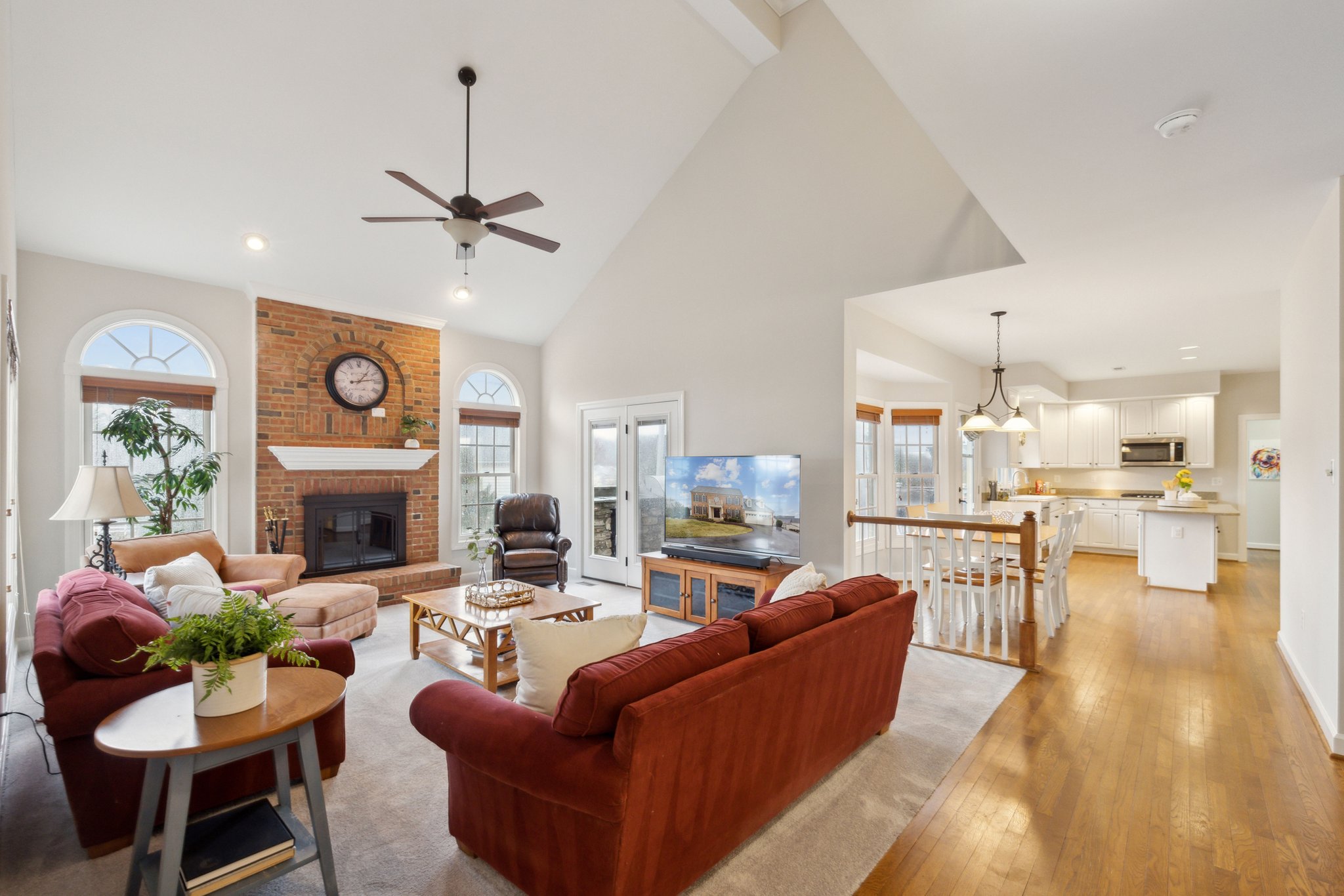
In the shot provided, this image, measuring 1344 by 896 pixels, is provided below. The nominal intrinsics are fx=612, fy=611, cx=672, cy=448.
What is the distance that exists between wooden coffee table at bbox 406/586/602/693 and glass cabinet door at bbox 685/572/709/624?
1240 mm

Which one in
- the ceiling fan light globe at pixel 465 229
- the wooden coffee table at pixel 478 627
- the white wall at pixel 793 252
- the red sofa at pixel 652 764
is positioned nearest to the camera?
the red sofa at pixel 652 764

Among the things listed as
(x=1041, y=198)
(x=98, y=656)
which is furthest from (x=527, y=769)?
(x=1041, y=198)

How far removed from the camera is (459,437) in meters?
6.65

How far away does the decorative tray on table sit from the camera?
3.68m

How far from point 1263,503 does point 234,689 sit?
12.1 metres

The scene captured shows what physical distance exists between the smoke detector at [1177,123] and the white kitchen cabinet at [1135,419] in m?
7.45

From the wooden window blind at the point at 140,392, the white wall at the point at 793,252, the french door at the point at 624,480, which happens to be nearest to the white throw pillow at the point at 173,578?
the wooden window blind at the point at 140,392

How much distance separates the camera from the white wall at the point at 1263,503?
877cm

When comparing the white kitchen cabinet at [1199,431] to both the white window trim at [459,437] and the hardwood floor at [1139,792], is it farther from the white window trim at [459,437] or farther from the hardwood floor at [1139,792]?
the white window trim at [459,437]

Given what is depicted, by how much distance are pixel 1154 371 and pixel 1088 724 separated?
22.4ft

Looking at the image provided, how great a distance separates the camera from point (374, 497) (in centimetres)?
586

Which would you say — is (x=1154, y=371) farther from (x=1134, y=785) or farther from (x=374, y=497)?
(x=374, y=497)

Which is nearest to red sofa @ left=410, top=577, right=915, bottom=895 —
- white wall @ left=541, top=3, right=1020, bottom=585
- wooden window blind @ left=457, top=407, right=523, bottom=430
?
white wall @ left=541, top=3, right=1020, bottom=585

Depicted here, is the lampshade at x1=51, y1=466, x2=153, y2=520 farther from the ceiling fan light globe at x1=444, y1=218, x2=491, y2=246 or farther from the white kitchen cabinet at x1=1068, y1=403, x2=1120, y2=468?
the white kitchen cabinet at x1=1068, y1=403, x2=1120, y2=468
